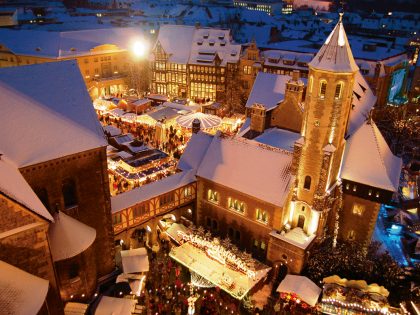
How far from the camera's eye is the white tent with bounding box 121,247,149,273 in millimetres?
28380

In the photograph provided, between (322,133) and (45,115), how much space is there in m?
20.2

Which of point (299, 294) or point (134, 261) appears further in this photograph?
point (134, 261)

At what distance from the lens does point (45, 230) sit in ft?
65.2

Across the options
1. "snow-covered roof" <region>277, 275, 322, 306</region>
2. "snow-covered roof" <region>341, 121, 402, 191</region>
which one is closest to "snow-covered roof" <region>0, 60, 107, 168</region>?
"snow-covered roof" <region>277, 275, 322, 306</region>

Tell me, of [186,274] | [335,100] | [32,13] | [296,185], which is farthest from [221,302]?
[32,13]

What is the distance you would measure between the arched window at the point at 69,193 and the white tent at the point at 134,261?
638 centimetres

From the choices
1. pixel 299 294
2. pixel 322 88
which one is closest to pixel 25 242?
pixel 299 294

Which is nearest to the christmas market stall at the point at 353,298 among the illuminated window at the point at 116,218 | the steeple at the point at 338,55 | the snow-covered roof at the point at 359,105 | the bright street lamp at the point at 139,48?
the snow-covered roof at the point at 359,105

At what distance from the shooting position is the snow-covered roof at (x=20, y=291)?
17.7 m

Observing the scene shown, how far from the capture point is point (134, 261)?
28.9 meters

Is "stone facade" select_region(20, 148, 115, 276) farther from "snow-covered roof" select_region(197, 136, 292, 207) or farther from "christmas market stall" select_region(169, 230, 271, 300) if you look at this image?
"snow-covered roof" select_region(197, 136, 292, 207)

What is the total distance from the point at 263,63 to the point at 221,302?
5086 cm

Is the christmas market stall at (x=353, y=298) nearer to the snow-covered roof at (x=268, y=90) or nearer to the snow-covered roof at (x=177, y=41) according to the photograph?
the snow-covered roof at (x=268, y=90)

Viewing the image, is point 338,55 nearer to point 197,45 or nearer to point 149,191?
point 149,191
